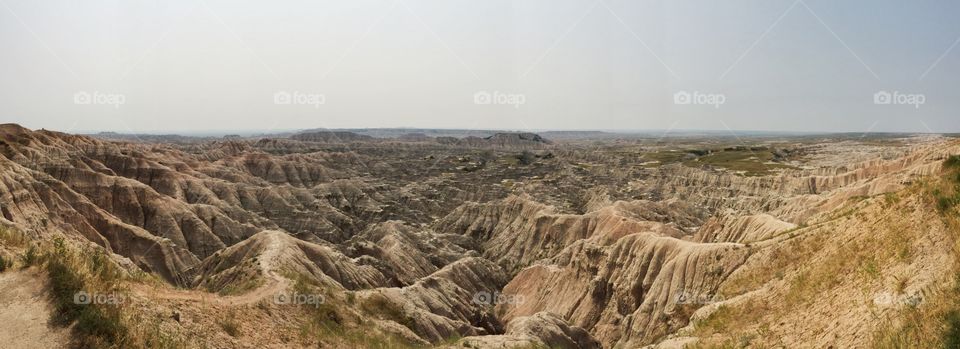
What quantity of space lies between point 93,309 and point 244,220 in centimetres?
5685

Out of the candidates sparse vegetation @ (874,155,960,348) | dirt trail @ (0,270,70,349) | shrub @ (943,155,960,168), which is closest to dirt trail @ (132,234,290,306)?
dirt trail @ (0,270,70,349)

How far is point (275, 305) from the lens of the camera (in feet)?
62.3

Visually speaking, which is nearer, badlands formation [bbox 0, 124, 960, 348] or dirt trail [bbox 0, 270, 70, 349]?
dirt trail [bbox 0, 270, 70, 349]

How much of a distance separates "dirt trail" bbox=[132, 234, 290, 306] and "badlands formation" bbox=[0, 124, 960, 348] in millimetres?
140

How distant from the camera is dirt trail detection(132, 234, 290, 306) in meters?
15.5

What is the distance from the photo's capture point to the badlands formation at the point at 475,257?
1284 cm

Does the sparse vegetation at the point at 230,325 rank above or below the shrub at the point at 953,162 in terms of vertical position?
below

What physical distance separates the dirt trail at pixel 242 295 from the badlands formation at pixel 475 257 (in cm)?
14

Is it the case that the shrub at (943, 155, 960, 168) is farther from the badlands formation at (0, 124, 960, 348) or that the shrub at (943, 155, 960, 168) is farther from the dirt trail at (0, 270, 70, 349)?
the dirt trail at (0, 270, 70, 349)

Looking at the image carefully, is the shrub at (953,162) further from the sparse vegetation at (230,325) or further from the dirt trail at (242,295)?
the dirt trail at (242,295)

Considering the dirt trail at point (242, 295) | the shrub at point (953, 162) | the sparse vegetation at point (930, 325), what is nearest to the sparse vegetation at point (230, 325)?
the dirt trail at point (242, 295)

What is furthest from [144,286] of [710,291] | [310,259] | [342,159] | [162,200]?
[342,159]

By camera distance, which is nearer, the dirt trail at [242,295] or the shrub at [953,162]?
the dirt trail at [242,295]

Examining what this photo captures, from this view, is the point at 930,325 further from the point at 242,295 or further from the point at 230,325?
the point at 242,295
